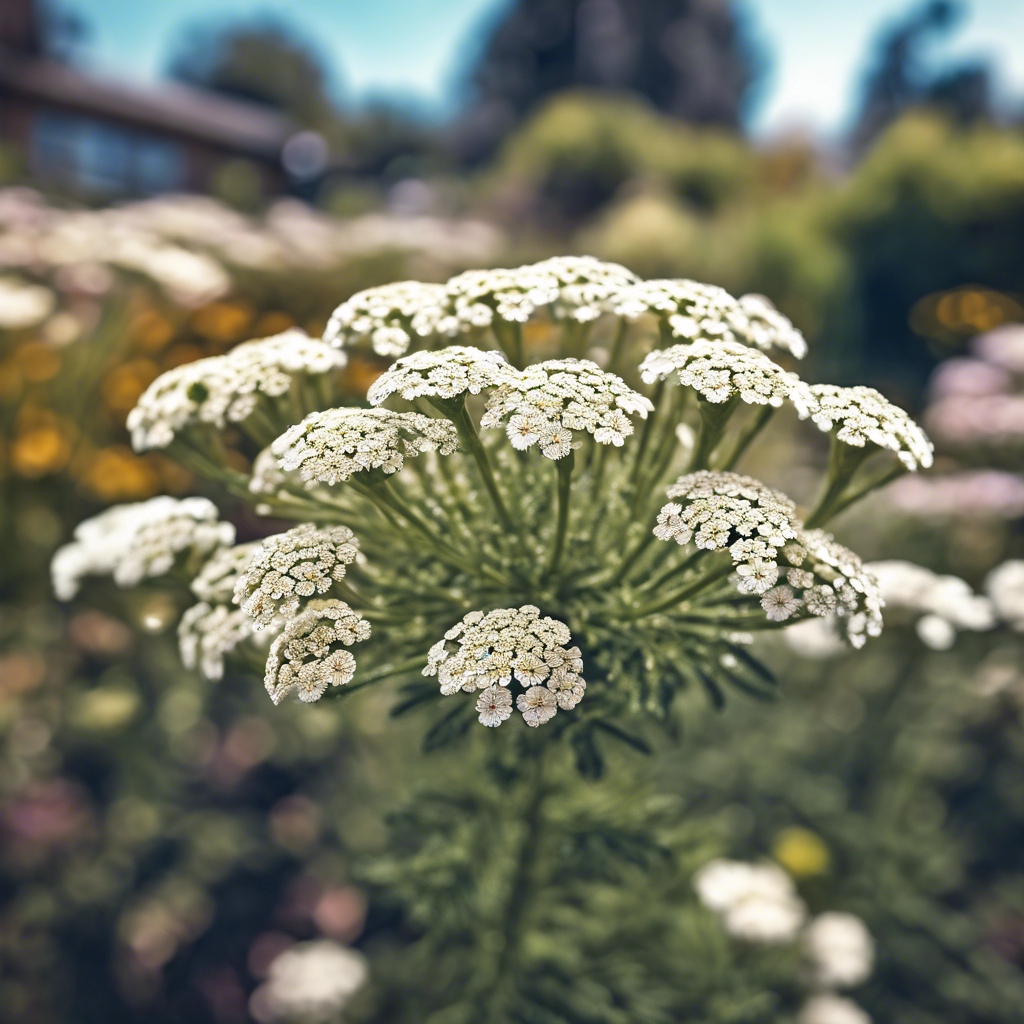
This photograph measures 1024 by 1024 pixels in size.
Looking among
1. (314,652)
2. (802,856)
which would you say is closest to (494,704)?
(314,652)

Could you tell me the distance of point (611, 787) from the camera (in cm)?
208

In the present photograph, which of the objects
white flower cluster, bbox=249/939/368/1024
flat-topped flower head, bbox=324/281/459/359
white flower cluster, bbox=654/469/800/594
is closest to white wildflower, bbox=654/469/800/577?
white flower cluster, bbox=654/469/800/594

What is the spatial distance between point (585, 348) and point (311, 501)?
635 mm

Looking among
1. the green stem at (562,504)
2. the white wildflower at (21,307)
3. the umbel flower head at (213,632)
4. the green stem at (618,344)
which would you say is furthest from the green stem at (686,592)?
the white wildflower at (21,307)

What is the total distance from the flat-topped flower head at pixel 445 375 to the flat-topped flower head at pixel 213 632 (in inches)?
18.7

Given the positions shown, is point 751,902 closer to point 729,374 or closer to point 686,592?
point 686,592

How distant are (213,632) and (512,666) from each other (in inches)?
24.9

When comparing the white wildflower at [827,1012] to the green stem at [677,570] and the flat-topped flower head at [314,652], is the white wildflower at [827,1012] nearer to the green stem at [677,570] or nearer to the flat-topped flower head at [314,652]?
the green stem at [677,570]

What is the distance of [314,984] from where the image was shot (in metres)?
2.70

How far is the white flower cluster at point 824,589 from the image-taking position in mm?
1182

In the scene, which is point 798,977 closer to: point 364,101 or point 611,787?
point 611,787

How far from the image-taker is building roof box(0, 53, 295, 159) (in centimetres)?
2207

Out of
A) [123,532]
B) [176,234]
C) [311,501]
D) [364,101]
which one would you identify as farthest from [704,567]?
[364,101]

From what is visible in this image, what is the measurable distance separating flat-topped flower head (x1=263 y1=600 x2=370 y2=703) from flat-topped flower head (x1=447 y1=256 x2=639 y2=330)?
22.2 inches
